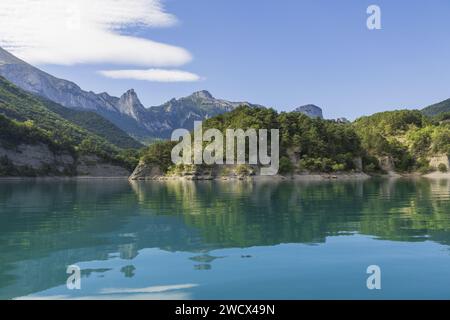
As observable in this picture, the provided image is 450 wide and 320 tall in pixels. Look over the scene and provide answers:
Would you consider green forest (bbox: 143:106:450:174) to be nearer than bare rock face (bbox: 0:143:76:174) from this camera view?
Yes

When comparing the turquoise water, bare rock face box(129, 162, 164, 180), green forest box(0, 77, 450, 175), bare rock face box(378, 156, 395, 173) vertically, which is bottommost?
the turquoise water

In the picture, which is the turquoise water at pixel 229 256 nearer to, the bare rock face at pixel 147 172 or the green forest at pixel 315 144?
the green forest at pixel 315 144

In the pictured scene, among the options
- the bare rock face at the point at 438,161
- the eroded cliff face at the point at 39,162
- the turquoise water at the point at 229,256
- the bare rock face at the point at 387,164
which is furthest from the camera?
the bare rock face at the point at 387,164

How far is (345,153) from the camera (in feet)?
533

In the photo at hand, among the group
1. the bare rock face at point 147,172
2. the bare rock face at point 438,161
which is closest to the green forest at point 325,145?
the bare rock face at point 438,161

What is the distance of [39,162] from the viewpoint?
17462 cm

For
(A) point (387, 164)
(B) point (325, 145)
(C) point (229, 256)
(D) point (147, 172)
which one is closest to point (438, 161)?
(A) point (387, 164)

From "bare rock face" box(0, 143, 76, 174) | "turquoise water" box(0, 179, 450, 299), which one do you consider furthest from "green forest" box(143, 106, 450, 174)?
"turquoise water" box(0, 179, 450, 299)

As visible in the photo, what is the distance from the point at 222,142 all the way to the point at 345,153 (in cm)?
4652

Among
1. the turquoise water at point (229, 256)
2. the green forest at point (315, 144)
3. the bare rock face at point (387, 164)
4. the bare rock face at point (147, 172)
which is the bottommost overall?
the turquoise water at point (229, 256)

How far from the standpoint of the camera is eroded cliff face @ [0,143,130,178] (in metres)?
161

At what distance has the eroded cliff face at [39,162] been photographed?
161 m

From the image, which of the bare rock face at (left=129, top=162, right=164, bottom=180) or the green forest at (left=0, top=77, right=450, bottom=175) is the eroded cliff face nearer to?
the green forest at (left=0, top=77, right=450, bottom=175)
